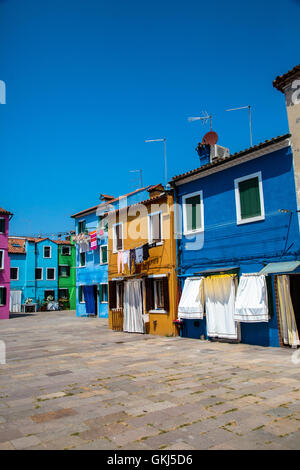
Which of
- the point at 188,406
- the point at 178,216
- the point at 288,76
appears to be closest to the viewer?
the point at 188,406

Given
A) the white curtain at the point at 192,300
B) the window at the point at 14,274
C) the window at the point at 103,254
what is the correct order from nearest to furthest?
the white curtain at the point at 192,300 < the window at the point at 103,254 < the window at the point at 14,274

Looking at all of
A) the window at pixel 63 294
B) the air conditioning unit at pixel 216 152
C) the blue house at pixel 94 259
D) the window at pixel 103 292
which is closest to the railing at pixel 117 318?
the air conditioning unit at pixel 216 152

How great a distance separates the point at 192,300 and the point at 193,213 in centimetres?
359

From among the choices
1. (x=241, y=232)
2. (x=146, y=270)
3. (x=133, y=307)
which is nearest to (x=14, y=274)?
(x=133, y=307)

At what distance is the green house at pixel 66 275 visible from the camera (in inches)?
1692

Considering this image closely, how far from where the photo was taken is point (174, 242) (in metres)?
15.3

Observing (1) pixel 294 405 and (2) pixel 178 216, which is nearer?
(1) pixel 294 405

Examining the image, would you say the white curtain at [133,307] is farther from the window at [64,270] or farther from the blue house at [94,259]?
the window at [64,270]

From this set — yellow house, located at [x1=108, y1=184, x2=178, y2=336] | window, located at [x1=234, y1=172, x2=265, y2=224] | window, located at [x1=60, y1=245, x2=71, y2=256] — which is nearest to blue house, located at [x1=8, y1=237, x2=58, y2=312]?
window, located at [x1=60, y1=245, x2=71, y2=256]

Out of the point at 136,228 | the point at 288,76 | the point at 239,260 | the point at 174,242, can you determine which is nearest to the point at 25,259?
the point at 136,228

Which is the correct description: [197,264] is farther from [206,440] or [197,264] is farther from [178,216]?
[206,440]

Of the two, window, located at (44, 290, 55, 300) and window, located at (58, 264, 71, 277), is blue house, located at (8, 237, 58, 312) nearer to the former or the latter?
window, located at (44, 290, 55, 300)

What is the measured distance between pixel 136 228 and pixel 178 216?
120 inches

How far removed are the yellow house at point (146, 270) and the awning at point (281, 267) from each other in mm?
4807
